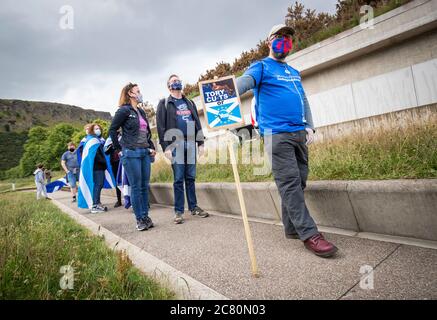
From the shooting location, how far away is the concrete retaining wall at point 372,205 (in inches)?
102

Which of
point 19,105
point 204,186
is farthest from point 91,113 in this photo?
point 204,186

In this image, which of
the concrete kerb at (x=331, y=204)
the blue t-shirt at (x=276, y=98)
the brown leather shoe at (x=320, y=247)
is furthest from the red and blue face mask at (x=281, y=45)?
the brown leather shoe at (x=320, y=247)

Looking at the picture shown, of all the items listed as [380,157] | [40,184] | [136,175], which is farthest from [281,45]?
[40,184]

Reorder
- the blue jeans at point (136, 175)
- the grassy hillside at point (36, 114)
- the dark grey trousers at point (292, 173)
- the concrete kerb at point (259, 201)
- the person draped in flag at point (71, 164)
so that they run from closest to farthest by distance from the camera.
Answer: the dark grey trousers at point (292, 173) < the concrete kerb at point (259, 201) < the blue jeans at point (136, 175) < the person draped in flag at point (71, 164) < the grassy hillside at point (36, 114)

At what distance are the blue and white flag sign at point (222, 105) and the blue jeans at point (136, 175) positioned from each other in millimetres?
2170

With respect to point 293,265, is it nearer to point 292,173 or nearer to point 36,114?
point 292,173

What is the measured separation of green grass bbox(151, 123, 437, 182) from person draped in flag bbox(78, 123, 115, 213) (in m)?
4.21

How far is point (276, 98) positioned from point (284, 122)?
28 cm

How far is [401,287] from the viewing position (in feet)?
6.42

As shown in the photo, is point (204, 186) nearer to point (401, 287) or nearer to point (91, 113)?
point (401, 287)

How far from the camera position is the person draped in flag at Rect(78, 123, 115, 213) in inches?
279

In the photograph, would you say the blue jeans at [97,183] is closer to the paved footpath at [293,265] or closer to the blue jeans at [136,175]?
the blue jeans at [136,175]

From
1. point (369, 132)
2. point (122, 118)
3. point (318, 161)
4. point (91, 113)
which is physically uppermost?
point (91, 113)
